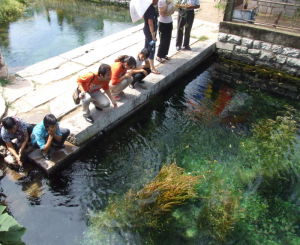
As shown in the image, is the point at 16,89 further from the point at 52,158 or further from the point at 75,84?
the point at 52,158

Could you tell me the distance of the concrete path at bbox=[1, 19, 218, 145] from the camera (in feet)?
19.9

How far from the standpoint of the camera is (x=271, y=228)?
15.0 feet

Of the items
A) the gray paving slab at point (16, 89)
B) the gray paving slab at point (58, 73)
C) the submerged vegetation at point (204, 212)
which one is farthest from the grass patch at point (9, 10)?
the submerged vegetation at point (204, 212)

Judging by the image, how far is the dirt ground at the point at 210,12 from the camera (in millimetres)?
12352

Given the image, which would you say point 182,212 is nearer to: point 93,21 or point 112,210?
point 112,210

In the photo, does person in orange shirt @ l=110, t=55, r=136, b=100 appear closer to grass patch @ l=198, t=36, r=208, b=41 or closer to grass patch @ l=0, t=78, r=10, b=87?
grass patch @ l=0, t=78, r=10, b=87

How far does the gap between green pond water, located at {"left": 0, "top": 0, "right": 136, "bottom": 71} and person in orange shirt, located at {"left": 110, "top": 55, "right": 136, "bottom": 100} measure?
13.5 feet

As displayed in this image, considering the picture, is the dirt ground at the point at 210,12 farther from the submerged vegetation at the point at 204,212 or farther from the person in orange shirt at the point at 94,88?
the submerged vegetation at the point at 204,212

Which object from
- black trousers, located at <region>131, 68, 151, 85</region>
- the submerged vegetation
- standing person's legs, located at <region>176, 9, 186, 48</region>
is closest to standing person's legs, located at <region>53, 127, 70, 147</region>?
the submerged vegetation

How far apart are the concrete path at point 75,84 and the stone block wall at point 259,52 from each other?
1.75ft

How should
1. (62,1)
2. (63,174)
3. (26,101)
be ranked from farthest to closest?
(62,1) → (26,101) → (63,174)

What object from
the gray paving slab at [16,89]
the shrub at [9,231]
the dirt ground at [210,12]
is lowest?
the gray paving slab at [16,89]

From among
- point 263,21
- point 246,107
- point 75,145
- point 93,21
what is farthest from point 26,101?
point 93,21

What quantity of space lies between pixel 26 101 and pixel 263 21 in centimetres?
750
